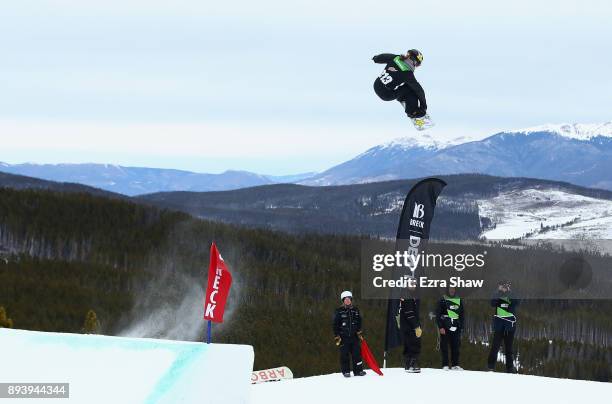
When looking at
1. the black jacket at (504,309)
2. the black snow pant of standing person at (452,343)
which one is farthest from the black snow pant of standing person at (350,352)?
the black jacket at (504,309)

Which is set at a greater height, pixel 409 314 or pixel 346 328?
pixel 409 314

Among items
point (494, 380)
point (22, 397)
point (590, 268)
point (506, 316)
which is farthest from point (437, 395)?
point (590, 268)

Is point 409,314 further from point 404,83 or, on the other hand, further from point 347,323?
point 404,83

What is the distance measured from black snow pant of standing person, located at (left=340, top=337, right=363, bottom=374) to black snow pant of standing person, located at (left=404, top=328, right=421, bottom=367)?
1.35m

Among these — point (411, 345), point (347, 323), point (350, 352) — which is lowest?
point (350, 352)

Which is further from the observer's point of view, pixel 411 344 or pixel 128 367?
pixel 411 344

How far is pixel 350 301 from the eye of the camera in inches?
713

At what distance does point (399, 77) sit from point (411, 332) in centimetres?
649

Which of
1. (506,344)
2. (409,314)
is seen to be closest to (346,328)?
(409,314)

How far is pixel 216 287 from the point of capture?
16.2 m

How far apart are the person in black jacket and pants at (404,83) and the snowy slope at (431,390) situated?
559cm

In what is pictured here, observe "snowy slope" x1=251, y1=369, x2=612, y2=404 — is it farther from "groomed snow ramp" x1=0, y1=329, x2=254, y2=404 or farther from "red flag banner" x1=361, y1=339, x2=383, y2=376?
"groomed snow ramp" x1=0, y1=329, x2=254, y2=404

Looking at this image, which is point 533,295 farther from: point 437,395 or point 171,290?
point 437,395

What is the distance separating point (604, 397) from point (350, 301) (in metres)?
5.68
